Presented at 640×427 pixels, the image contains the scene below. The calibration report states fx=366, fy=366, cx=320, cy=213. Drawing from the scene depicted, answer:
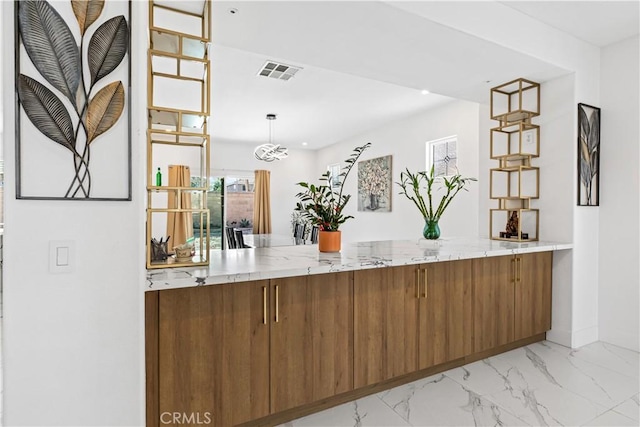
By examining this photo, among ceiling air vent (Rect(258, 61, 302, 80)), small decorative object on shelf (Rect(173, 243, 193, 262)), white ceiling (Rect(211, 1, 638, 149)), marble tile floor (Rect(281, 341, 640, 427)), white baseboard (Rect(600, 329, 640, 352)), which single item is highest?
ceiling air vent (Rect(258, 61, 302, 80))

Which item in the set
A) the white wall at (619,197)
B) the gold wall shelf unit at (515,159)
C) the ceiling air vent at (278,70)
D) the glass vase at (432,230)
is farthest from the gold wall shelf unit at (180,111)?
the white wall at (619,197)

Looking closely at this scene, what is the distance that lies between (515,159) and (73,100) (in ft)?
11.0

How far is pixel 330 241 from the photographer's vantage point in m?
2.37

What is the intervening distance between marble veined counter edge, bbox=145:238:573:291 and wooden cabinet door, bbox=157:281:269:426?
10 cm

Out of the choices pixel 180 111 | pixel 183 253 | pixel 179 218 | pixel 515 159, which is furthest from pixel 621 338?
pixel 179 218

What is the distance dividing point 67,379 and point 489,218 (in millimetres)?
3470

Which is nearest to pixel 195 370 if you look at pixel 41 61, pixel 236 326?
pixel 236 326

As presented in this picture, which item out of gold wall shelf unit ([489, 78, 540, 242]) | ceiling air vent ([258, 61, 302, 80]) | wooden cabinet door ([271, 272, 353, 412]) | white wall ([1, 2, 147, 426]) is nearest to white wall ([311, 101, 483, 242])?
gold wall shelf unit ([489, 78, 540, 242])

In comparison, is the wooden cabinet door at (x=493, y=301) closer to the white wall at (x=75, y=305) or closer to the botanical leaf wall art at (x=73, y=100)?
the white wall at (x=75, y=305)

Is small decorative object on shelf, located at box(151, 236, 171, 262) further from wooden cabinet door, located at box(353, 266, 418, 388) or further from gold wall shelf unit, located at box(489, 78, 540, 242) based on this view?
gold wall shelf unit, located at box(489, 78, 540, 242)

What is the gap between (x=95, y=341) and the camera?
4.36 ft

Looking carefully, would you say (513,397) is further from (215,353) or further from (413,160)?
(413,160)

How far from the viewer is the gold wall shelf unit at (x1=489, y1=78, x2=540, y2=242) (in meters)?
3.16

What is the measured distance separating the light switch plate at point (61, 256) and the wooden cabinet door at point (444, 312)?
184 cm
